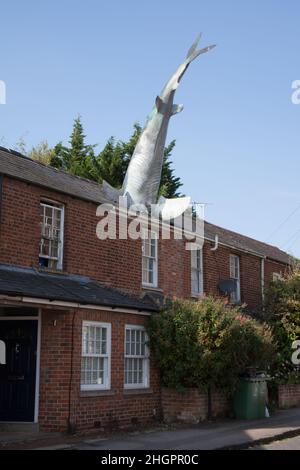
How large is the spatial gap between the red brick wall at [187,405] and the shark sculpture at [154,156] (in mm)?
5829

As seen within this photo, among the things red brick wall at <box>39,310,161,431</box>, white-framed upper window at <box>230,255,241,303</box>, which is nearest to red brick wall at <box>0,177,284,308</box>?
white-framed upper window at <box>230,255,241,303</box>

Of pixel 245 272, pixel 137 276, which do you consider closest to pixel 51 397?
pixel 137 276

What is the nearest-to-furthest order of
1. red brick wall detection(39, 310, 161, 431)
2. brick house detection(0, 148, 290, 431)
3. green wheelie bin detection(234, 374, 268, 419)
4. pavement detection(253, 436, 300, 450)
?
1. pavement detection(253, 436, 300, 450)
2. red brick wall detection(39, 310, 161, 431)
3. brick house detection(0, 148, 290, 431)
4. green wheelie bin detection(234, 374, 268, 419)

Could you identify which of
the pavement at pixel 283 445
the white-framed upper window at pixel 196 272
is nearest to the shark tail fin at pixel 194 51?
the white-framed upper window at pixel 196 272

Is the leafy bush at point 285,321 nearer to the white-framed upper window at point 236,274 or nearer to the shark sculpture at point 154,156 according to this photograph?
the white-framed upper window at point 236,274

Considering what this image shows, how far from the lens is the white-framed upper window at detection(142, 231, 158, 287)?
1822 centimetres

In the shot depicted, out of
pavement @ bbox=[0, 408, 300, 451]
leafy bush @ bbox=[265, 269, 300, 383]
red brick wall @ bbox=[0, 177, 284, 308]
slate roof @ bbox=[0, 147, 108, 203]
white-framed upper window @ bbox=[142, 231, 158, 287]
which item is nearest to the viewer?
pavement @ bbox=[0, 408, 300, 451]

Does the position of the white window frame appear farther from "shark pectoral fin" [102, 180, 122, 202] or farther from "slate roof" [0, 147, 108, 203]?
"slate roof" [0, 147, 108, 203]

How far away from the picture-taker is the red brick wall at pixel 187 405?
15.8 m

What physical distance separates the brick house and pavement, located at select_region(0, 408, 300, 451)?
89cm

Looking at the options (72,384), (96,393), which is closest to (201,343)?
(96,393)

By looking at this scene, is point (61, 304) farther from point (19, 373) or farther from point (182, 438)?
point (182, 438)

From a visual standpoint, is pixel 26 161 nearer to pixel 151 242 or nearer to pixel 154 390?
pixel 151 242

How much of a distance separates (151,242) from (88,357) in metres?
5.21
